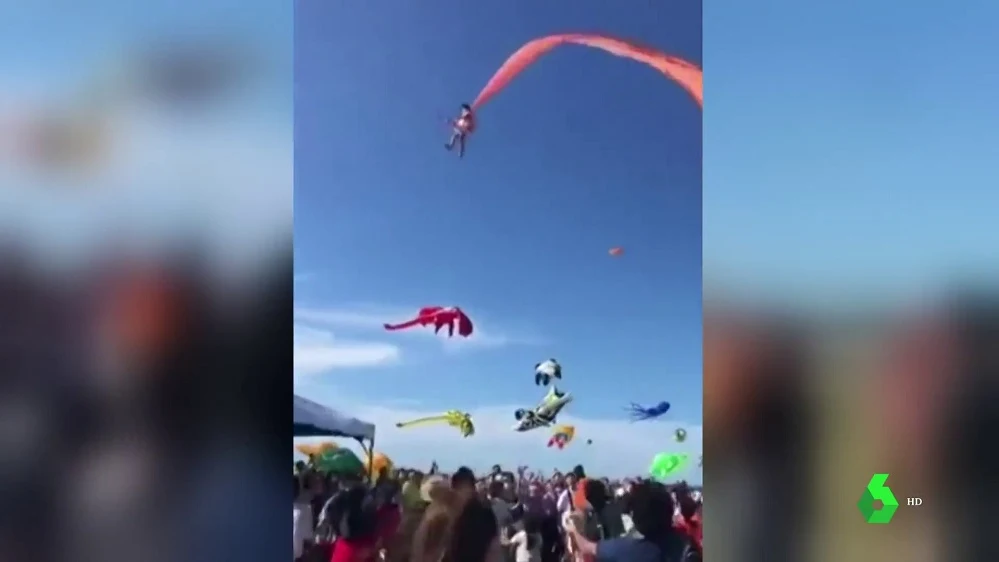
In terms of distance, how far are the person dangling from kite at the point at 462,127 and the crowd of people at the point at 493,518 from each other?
70 cm

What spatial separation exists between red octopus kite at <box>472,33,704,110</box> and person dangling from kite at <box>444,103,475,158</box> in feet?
0.06

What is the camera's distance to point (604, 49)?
188 centimetres

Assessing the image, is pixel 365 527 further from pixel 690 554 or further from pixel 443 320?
pixel 690 554

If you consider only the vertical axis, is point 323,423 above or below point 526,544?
above

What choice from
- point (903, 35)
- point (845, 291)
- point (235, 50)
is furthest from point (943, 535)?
point (235, 50)

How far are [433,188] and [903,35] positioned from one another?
3.75ft

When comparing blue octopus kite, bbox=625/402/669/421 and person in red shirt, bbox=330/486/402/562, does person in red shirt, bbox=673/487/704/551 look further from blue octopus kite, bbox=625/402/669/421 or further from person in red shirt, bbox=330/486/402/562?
person in red shirt, bbox=330/486/402/562

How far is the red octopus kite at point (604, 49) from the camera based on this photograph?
1867mm

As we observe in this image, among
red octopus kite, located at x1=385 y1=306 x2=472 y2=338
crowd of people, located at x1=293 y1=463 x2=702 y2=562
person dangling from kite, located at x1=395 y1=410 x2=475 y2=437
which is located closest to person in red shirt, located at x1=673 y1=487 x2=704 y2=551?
crowd of people, located at x1=293 y1=463 x2=702 y2=562

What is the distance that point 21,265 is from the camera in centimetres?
186

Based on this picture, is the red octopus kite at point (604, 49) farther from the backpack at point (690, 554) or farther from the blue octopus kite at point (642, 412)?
the backpack at point (690, 554)

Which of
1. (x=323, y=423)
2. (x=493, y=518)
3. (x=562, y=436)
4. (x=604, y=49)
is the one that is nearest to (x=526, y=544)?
(x=493, y=518)

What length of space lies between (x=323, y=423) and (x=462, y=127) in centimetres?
70

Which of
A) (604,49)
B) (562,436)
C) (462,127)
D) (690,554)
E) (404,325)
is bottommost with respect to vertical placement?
(690,554)
